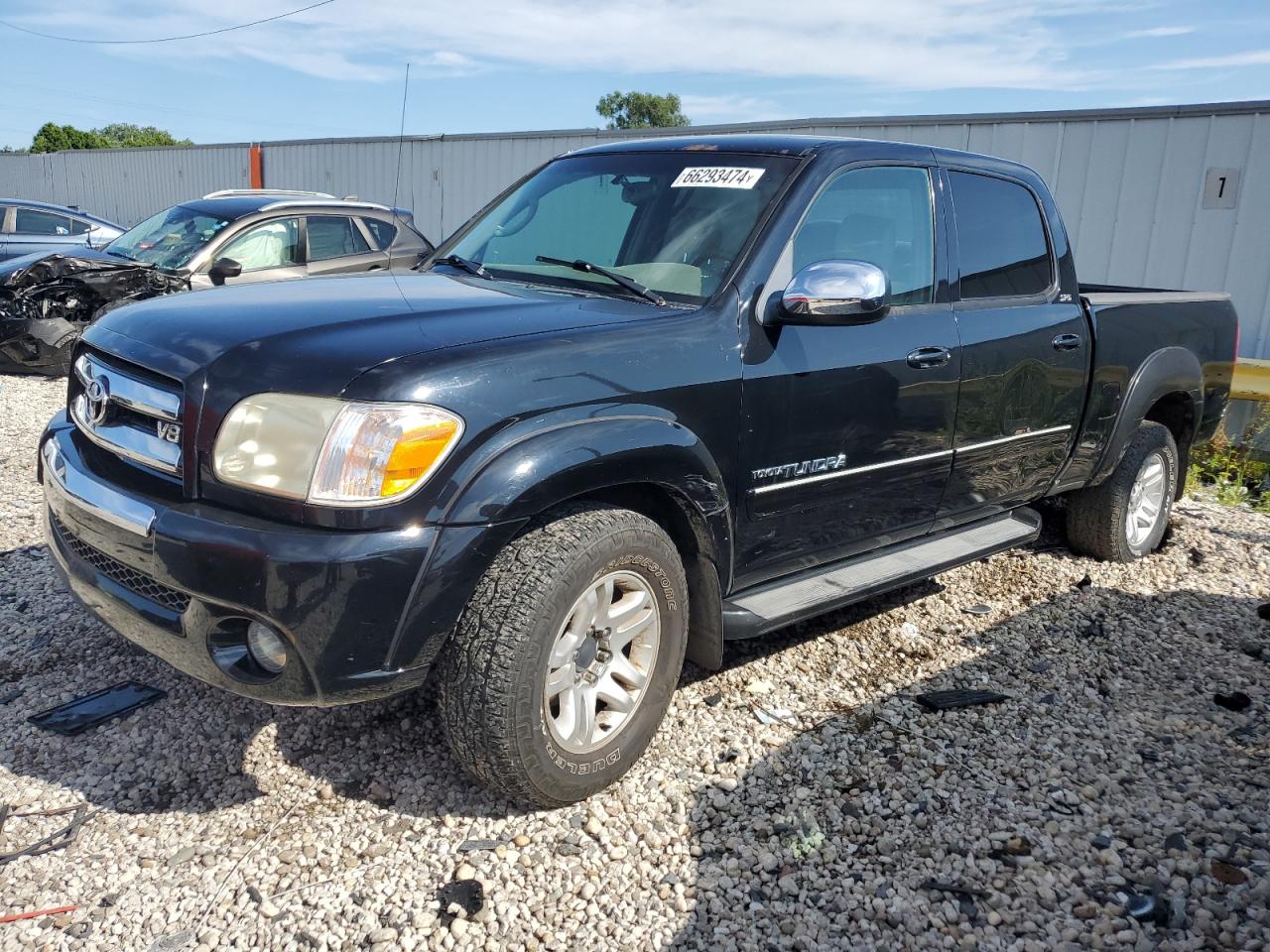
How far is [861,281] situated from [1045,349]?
159 centimetres

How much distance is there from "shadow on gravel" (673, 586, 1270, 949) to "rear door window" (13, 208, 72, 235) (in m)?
12.8

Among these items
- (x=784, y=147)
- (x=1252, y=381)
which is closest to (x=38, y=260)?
(x=784, y=147)

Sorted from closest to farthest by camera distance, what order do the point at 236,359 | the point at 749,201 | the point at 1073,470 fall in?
the point at 236,359 < the point at 749,201 < the point at 1073,470

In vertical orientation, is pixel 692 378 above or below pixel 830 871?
above

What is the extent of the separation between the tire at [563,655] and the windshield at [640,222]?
928 mm

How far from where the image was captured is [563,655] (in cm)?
276

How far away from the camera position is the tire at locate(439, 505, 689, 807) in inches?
101

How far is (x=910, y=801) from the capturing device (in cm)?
302

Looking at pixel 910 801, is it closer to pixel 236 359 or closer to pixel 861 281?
pixel 861 281

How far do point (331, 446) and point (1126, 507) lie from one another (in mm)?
4332

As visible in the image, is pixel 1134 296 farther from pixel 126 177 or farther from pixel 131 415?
pixel 126 177

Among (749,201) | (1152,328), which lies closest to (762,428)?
(749,201)

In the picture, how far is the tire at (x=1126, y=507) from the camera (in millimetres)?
5121

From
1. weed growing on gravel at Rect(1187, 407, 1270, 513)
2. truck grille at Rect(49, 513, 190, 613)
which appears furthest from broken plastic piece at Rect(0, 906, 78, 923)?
weed growing on gravel at Rect(1187, 407, 1270, 513)
